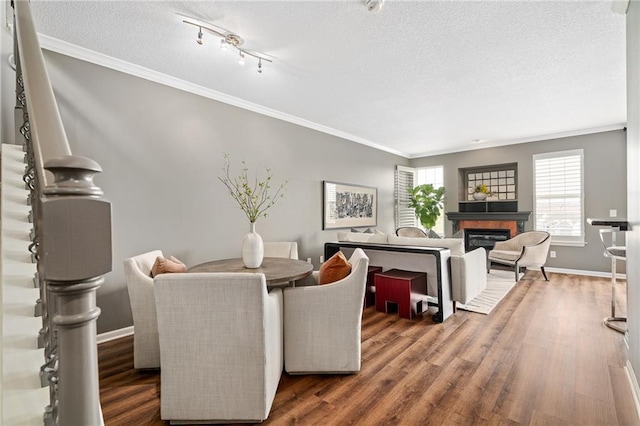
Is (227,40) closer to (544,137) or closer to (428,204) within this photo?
(428,204)

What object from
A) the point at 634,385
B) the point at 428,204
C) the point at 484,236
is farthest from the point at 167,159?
the point at 484,236

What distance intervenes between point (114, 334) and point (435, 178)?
6758 millimetres

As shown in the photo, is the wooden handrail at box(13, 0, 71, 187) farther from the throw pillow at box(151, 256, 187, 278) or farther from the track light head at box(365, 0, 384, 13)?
the track light head at box(365, 0, 384, 13)

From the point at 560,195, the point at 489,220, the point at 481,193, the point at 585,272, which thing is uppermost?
the point at 481,193

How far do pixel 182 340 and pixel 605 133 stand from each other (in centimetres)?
695

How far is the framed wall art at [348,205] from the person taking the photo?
16.7 feet

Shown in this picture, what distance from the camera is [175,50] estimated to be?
8.75 ft

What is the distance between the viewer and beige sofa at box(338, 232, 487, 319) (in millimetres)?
A: 3402

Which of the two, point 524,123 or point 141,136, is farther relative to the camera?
point 524,123

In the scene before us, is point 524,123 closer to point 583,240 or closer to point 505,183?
point 505,183

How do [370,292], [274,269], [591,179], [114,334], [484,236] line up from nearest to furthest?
1. [274,269]
2. [114,334]
3. [370,292]
4. [591,179]
5. [484,236]

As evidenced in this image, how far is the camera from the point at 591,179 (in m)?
5.25

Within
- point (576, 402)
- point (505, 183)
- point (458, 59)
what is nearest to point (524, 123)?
point (505, 183)

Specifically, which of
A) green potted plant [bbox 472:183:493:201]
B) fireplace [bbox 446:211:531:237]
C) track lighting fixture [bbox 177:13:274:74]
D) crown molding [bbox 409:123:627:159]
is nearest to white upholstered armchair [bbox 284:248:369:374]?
track lighting fixture [bbox 177:13:274:74]
